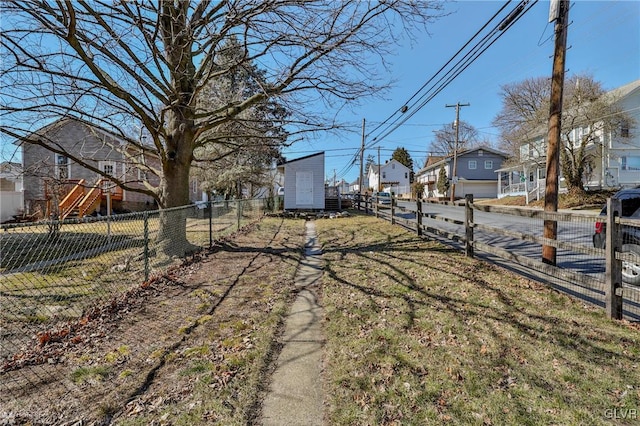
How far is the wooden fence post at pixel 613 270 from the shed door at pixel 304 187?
667 inches

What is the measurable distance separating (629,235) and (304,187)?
54.6 feet

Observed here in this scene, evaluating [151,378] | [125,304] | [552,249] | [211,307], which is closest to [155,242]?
[125,304]

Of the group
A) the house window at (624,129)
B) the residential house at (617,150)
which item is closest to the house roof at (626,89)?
the residential house at (617,150)

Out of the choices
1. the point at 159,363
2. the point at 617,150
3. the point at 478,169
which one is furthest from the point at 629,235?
the point at 478,169

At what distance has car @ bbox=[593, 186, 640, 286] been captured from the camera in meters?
4.33

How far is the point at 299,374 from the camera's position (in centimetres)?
296

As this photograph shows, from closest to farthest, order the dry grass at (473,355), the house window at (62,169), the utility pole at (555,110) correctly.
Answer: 1. the dry grass at (473,355)
2. the utility pole at (555,110)
3. the house window at (62,169)

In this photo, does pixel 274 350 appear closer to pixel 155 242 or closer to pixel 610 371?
pixel 610 371

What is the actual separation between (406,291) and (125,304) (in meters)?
4.06

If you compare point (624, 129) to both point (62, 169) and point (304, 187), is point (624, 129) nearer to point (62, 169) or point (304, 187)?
Result: point (304, 187)

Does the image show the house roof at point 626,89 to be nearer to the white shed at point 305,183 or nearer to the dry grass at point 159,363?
the white shed at point 305,183

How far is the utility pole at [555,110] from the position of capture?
517 centimetres

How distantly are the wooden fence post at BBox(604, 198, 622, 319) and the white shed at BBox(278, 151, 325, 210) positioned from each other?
16.9 m

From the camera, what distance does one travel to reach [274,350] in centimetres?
340
